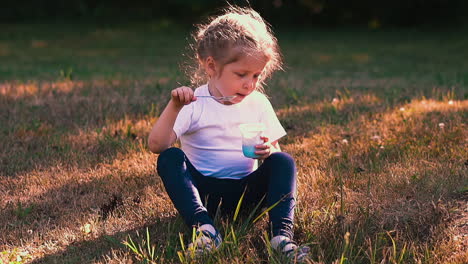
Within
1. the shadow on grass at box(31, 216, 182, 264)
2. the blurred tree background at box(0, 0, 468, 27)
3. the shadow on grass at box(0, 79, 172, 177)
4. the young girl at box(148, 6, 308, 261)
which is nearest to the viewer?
the shadow on grass at box(31, 216, 182, 264)

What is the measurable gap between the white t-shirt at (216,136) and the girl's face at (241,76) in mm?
91

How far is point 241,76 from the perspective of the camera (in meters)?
2.89

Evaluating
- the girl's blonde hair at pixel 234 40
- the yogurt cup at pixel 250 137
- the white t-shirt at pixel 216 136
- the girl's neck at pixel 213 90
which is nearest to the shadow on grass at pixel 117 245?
the white t-shirt at pixel 216 136

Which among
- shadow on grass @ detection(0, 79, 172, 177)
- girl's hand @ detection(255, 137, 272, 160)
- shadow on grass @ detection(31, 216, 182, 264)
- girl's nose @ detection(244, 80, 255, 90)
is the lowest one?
shadow on grass @ detection(0, 79, 172, 177)

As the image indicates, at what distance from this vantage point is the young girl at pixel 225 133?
8.95 ft

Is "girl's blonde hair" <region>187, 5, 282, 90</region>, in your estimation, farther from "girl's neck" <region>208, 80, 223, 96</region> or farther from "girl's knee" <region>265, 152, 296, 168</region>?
"girl's knee" <region>265, 152, 296, 168</region>

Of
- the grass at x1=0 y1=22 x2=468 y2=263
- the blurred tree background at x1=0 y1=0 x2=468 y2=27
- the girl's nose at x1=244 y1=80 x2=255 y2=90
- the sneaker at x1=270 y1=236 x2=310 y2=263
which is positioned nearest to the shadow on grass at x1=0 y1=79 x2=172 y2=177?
the grass at x1=0 y1=22 x2=468 y2=263

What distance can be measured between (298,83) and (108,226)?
4.56m

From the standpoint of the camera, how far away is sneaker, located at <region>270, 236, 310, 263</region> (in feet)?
7.65

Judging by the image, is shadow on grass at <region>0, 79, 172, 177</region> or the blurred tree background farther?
the blurred tree background

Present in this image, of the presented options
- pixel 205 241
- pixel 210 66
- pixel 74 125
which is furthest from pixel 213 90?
pixel 74 125

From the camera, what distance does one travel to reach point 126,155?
3984mm

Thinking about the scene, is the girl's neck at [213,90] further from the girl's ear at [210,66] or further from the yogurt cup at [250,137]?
the yogurt cup at [250,137]

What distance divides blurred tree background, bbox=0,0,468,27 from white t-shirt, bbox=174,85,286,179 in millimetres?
14025
